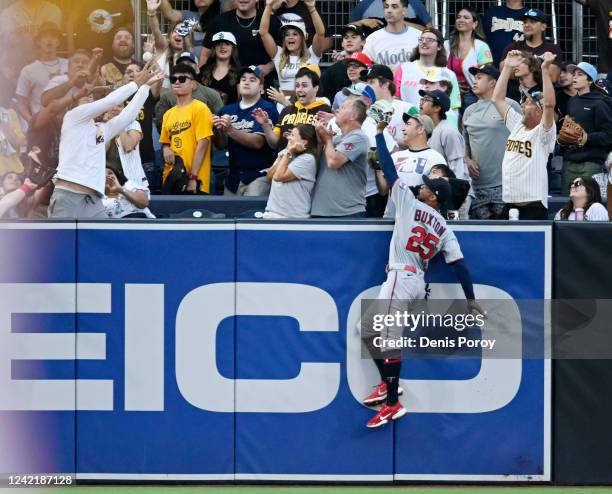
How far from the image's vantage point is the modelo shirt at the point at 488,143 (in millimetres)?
12242

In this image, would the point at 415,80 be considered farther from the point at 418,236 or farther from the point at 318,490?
the point at 318,490

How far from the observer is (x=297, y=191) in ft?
33.9

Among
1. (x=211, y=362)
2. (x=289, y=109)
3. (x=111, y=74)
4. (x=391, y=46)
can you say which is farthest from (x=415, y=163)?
(x=111, y=74)

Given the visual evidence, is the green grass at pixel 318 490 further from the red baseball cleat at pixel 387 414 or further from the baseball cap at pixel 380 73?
the baseball cap at pixel 380 73

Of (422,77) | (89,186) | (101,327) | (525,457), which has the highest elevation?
(422,77)

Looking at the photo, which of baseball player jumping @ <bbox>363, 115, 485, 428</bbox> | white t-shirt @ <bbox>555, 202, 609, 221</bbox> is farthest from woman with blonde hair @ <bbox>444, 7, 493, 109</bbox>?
baseball player jumping @ <bbox>363, 115, 485, 428</bbox>

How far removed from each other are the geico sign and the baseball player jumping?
0.13 meters

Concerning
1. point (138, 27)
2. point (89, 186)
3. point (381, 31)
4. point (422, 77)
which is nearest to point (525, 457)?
point (89, 186)

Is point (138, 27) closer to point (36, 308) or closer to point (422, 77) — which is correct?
point (422, 77)

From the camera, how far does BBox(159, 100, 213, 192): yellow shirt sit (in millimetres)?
12648

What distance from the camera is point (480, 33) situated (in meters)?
14.4

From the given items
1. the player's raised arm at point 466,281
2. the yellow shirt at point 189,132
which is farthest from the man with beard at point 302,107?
the player's raised arm at point 466,281

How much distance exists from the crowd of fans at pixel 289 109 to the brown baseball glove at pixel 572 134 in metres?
0.06

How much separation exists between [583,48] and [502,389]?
830 centimetres
